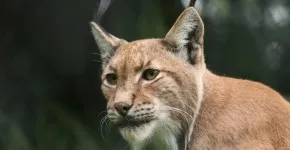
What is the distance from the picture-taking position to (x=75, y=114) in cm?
627

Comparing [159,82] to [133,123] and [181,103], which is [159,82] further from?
[133,123]

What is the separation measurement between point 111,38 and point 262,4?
2101 mm

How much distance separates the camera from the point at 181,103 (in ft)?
15.0

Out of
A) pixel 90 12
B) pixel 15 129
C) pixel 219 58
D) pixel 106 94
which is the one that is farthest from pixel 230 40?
pixel 106 94

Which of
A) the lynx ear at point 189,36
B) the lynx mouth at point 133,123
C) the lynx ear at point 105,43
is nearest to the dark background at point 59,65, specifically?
the lynx ear at point 105,43

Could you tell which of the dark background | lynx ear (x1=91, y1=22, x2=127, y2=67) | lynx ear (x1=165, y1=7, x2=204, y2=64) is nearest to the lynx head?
lynx ear (x1=165, y1=7, x2=204, y2=64)

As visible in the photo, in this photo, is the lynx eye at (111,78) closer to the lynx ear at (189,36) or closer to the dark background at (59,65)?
the lynx ear at (189,36)

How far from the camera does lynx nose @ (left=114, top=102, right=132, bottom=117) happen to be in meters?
4.38

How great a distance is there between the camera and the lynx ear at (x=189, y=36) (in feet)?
15.0

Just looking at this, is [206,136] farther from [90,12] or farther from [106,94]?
[90,12]

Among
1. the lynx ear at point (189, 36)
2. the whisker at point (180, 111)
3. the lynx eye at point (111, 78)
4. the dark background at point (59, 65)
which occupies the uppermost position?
the lynx ear at point (189, 36)

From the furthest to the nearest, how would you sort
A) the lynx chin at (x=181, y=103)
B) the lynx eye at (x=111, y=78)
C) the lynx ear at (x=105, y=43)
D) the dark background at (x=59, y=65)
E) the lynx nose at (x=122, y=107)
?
the dark background at (x=59, y=65), the lynx ear at (x=105, y=43), the lynx eye at (x=111, y=78), the lynx chin at (x=181, y=103), the lynx nose at (x=122, y=107)

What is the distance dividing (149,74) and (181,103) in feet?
0.72

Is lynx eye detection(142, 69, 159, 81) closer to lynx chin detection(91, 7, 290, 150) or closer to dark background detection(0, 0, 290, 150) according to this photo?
lynx chin detection(91, 7, 290, 150)
